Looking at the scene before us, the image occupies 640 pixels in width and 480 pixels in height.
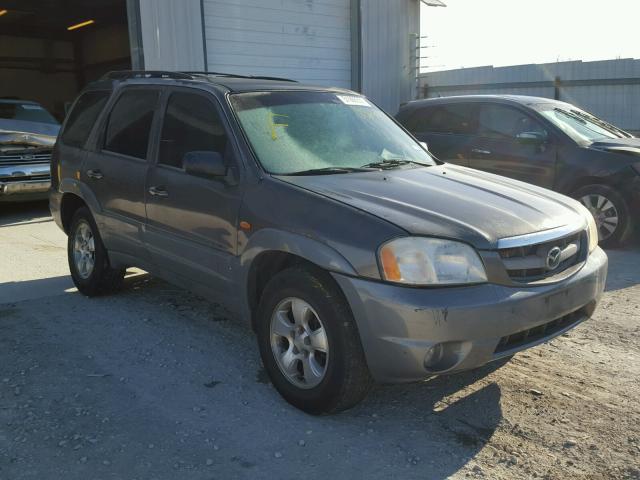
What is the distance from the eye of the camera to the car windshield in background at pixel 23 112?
33.4 ft

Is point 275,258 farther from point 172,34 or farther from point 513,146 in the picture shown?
point 172,34

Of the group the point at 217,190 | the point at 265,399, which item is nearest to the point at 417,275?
the point at 265,399

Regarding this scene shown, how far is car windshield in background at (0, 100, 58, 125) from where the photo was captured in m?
10.2

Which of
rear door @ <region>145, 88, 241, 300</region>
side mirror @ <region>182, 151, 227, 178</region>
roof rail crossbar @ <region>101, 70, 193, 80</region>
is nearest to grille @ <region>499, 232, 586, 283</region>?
rear door @ <region>145, 88, 241, 300</region>

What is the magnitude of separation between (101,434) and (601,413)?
2588mm

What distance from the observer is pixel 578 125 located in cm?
771

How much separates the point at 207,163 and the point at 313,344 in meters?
1.25

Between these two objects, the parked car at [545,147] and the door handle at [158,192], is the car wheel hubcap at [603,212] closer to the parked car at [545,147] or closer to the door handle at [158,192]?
the parked car at [545,147]

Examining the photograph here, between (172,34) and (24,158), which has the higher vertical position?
(172,34)

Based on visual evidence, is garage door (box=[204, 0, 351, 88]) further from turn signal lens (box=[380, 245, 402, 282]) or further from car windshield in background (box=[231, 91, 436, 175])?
turn signal lens (box=[380, 245, 402, 282])

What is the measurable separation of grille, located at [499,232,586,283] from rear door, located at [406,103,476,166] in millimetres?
4692

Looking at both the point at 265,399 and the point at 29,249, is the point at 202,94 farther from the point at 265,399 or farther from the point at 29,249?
the point at 29,249

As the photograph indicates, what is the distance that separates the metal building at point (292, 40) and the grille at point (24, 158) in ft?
8.02

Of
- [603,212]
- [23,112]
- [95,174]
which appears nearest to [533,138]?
[603,212]
